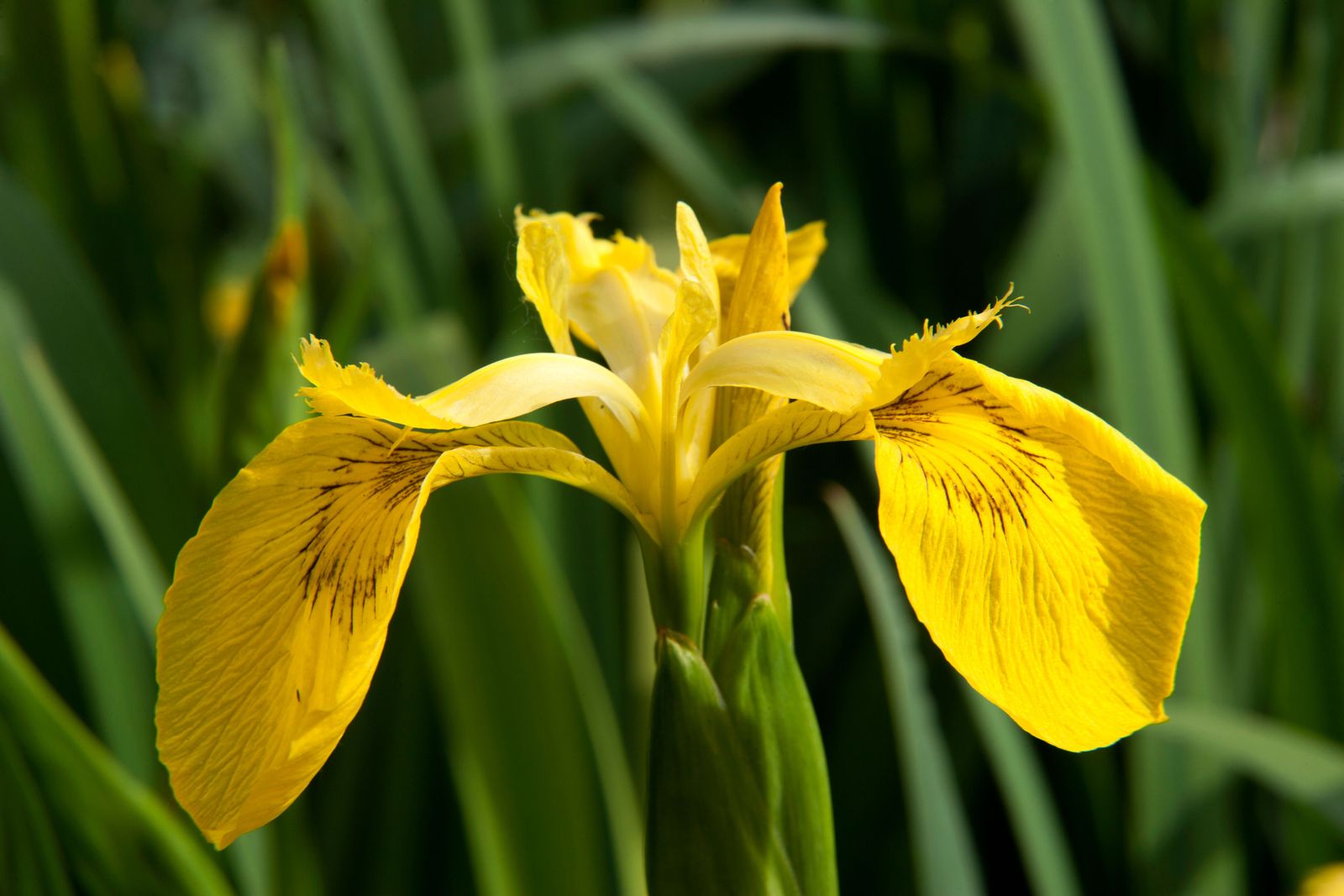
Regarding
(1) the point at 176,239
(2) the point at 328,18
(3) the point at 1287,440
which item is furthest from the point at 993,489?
(1) the point at 176,239

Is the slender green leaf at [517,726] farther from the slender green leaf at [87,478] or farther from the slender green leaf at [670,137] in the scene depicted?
the slender green leaf at [670,137]

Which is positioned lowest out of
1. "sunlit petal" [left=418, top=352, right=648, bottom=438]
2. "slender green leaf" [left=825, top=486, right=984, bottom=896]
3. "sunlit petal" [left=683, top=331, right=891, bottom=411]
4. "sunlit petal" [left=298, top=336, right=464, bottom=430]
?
"slender green leaf" [left=825, top=486, right=984, bottom=896]

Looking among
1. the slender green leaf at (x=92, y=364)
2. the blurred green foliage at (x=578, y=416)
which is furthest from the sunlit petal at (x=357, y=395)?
the slender green leaf at (x=92, y=364)

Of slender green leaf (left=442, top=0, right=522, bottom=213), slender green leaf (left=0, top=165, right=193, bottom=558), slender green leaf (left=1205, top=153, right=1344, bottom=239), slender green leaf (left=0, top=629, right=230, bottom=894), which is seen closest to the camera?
slender green leaf (left=0, top=629, right=230, bottom=894)

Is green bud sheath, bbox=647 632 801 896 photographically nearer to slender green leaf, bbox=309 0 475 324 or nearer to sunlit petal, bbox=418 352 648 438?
sunlit petal, bbox=418 352 648 438

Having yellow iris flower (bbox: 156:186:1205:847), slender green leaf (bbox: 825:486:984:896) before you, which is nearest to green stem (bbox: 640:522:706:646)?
yellow iris flower (bbox: 156:186:1205:847)

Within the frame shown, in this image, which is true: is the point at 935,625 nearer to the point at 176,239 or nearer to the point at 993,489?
the point at 993,489

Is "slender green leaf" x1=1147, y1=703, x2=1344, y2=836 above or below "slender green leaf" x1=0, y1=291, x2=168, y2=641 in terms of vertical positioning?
below

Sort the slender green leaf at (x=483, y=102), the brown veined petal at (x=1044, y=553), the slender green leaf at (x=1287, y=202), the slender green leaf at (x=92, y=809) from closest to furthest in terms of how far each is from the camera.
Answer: the brown veined petal at (x=1044, y=553) < the slender green leaf at (x=92, y=809) < the slender green leaf at (x=1287, y=202) < the slender green leaf at (x=483, y=102)

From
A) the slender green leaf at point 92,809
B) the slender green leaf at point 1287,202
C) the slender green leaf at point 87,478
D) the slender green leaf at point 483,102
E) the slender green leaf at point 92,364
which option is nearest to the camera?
the slender green leaf at point 92,809
